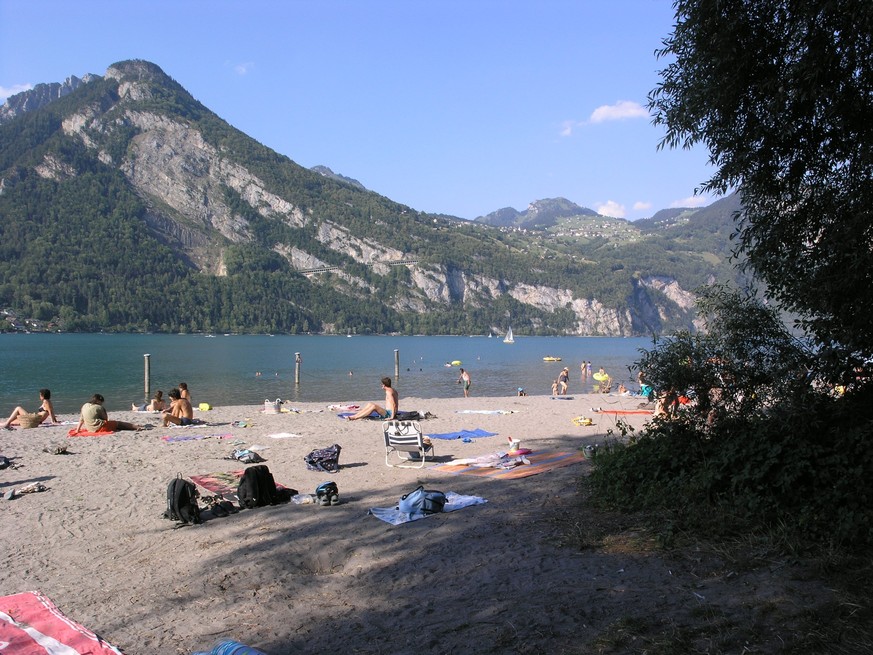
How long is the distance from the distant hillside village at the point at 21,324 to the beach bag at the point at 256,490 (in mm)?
124212

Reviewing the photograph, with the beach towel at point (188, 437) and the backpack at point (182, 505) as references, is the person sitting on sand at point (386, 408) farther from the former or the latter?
the backpack at point (182, 505)

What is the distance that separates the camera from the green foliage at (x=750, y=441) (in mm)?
Answer: 4945

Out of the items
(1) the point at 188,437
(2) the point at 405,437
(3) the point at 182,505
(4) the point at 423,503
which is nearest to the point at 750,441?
(4) the point at 423,503

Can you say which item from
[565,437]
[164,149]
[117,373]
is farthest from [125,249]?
[565,437]

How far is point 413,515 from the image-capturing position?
716 cm

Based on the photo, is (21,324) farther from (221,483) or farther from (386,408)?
(221,483)

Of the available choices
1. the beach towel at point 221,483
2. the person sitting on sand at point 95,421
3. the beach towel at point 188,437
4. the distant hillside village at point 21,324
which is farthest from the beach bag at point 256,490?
the distant hillside village at point 21,324

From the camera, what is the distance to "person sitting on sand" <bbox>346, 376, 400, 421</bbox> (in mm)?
16047

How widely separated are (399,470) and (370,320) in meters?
161

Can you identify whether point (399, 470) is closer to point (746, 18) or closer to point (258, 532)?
point (258, 532)

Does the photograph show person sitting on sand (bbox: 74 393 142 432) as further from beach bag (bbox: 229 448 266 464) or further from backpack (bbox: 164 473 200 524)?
backpack (bbox: 164 473 200 524)

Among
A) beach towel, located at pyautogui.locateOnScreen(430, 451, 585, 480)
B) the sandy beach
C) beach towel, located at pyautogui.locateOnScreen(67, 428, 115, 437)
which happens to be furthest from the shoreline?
beach towel, located at pyautogui.locateOnScreen(67, 428, 115, 437)

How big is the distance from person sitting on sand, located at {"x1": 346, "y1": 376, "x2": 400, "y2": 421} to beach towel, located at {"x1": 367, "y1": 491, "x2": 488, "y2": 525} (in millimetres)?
8120

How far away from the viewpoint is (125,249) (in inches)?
5773
